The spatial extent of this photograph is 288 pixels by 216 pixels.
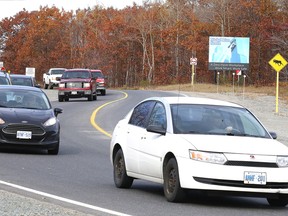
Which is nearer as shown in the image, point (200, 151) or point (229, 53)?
point (200, 151)

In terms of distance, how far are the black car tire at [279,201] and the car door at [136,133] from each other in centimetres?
208

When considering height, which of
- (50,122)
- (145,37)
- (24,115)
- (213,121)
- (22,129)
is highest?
(145,37)

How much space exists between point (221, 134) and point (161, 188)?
2121mm

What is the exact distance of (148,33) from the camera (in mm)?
103625

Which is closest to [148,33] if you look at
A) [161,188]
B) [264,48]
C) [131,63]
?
[131,63]

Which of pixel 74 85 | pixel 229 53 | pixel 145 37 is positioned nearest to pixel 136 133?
pixel 74 85

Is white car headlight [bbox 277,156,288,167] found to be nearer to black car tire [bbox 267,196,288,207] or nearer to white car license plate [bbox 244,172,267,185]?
white car license plate [bbox 244,172,267,185]

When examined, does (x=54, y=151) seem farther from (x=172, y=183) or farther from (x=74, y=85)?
(x=74, y=85)

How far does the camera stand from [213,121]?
11117mm

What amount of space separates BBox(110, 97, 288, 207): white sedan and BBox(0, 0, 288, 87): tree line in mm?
63260

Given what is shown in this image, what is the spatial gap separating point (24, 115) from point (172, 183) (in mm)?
7862

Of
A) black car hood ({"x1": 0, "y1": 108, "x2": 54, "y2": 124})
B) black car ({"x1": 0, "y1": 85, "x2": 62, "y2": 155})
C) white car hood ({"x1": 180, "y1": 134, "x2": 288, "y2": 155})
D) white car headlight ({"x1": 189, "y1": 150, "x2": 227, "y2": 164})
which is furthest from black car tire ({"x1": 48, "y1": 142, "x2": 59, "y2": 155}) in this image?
white car headlight ({"x1": 189, "y1": 150, "x2": 227, "y2": 164})

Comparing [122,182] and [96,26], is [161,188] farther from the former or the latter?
[96,26]

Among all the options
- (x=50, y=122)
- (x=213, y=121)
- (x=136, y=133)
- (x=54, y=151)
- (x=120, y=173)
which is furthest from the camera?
(x=54, y=151)
